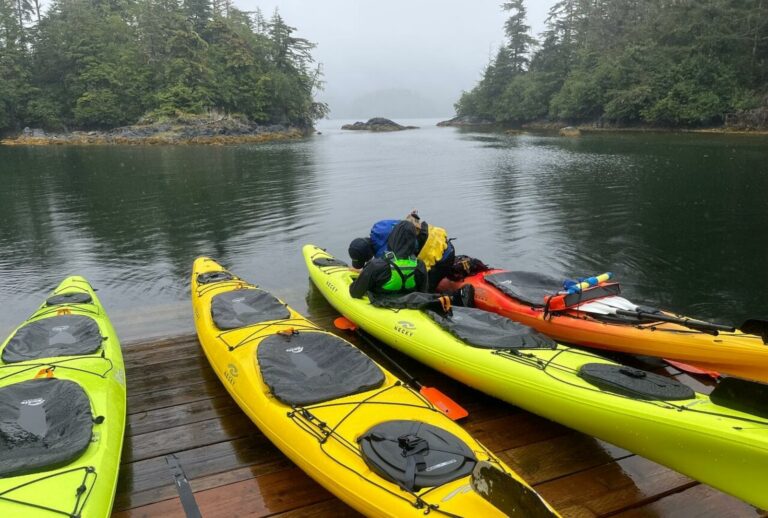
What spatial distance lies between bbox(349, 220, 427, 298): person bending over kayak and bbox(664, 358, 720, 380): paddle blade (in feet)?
7.81

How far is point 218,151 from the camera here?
33094 mm

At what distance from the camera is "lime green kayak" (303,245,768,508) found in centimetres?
243

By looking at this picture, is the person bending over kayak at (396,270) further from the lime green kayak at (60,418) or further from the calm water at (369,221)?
the lime green kayak at (60,418)

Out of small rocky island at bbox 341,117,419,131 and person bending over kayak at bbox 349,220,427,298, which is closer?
person bending over kayak at bbox 349,220,427,298

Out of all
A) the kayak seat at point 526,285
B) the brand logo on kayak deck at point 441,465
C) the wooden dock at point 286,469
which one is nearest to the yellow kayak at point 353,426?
the brand logo on kayak deck at point 441,465

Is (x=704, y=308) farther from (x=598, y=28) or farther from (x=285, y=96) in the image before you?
(x=598, y=28)

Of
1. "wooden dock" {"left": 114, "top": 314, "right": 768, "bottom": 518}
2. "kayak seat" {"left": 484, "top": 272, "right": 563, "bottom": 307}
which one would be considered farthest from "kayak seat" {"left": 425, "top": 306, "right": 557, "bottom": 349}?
"kayak seat" {"left": 484, "top": 272, "right": 563, "bottom": 307}

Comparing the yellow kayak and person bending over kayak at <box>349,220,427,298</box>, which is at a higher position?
person bending over kayak at <box>349,220,427,298</box>

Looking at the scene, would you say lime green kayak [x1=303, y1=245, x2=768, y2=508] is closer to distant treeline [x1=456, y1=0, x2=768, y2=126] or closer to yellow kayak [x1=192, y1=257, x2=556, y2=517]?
yellow kayak [x1=192, y1=257, x2=556, y2=517]

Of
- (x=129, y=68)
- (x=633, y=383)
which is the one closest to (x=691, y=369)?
(x=633, y=383)

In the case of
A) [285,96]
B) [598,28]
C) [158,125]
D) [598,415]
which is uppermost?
[598,28]

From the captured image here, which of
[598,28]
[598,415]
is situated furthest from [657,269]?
[598,28]

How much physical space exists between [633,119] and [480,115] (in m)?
28.1

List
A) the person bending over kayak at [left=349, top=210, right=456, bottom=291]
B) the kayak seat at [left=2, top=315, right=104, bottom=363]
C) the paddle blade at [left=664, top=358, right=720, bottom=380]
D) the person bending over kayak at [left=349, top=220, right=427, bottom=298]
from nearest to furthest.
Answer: the kayak seat at [left=2, top=315, right=104, bottom=363] → the paddle blade at [left=664, top=358, right=720, bottom=380] → the person bending over kayak at [left=349, top=220, right=427, bottom=298] → the person bending over kayak at [left=349, top=210, right=456, bottom=291]
